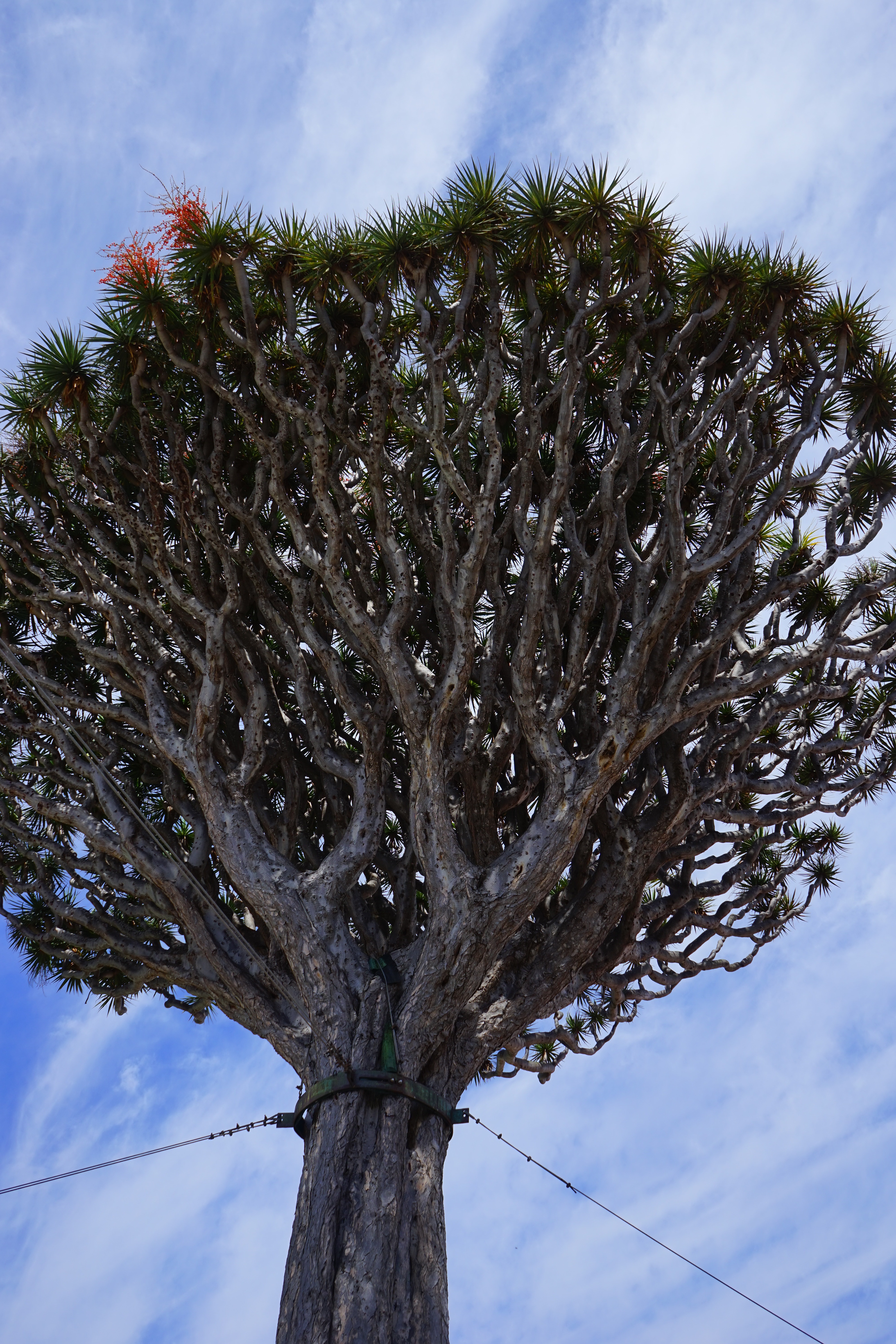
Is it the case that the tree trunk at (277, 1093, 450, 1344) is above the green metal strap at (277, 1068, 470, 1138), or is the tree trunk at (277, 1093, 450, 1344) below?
below

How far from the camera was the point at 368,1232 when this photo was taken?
5.49 metres

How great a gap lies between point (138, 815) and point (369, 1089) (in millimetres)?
2496

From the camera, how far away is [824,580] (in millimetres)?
9477

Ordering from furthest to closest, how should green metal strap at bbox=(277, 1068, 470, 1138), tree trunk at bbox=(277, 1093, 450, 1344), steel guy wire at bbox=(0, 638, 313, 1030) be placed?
steel guy wire at bbox=(0, 638, 313, 1030) → green metal strap at bbox=(277, 1068, 470, 1138) → tree trunk at bbox=(277, 1093, 450, 1344)

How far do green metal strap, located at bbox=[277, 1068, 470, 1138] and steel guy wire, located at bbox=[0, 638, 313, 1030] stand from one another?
473mm

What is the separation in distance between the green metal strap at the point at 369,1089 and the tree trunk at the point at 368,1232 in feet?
0.17

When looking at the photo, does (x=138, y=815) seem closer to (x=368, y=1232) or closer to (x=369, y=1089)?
(x=369, y=1089)

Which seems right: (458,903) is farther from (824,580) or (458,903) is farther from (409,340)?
(824,580)

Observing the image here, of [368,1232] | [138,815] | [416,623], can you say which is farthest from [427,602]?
[368,1232]

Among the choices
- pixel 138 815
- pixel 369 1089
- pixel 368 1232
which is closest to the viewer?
pixel 368 1232

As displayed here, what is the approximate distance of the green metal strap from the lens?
603 cm

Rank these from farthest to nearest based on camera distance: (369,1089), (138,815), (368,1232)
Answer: (138,815)
(369,1089)
(368,1232)

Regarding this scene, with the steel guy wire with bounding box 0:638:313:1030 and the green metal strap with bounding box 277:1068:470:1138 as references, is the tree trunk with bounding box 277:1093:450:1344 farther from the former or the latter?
the steel guy wire with bounding box 0:638:313:1030

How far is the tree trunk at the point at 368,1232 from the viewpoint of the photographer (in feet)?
17.2
